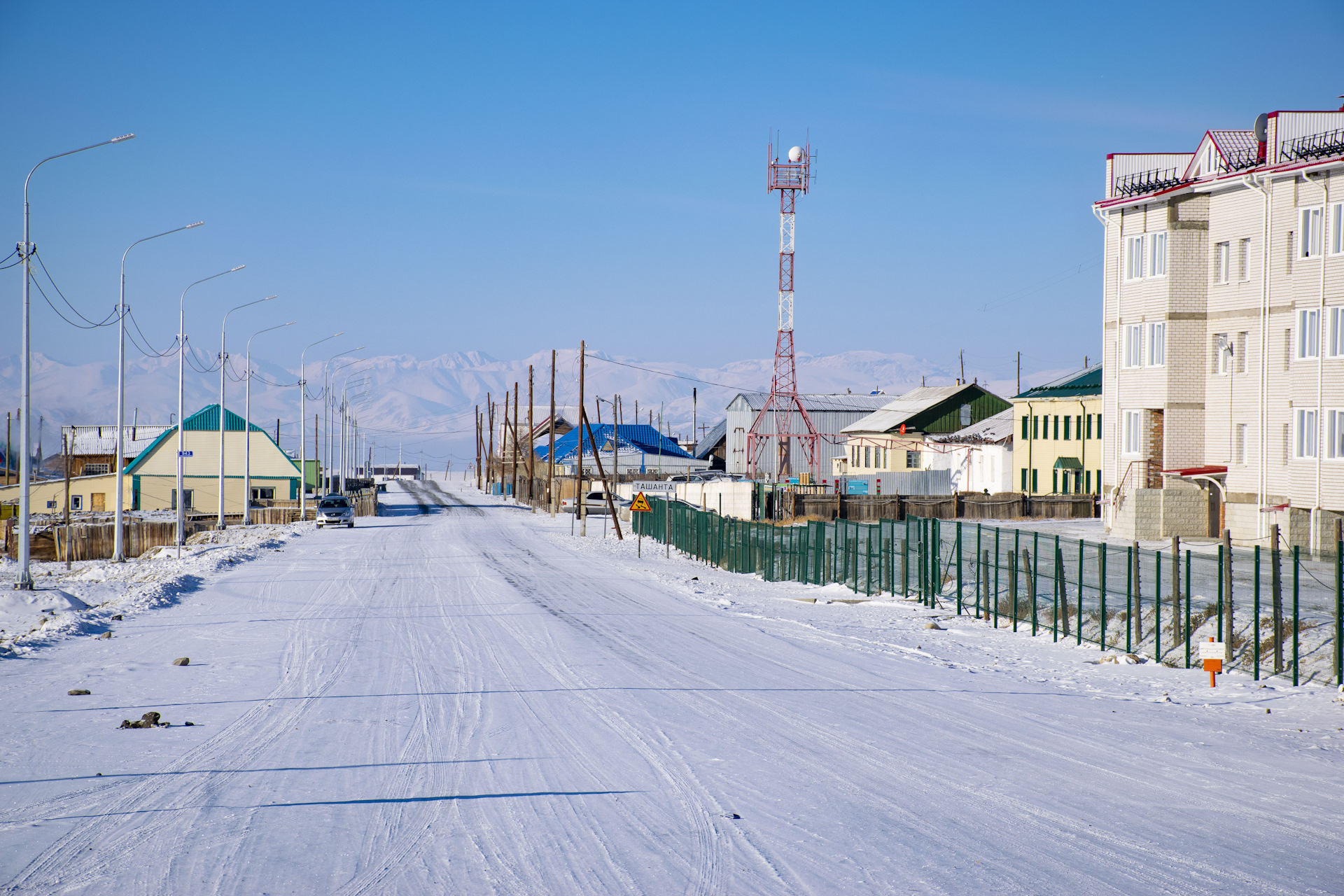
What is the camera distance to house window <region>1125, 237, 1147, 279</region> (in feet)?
127

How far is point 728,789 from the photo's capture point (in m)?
8.84

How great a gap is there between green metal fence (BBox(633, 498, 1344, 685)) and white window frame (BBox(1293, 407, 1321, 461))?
2.93 m

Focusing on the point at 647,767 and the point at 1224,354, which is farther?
the point at 1224,354

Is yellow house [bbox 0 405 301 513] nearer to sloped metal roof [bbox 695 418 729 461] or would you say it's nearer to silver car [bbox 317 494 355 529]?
silver car [bbox 317 494 355 529]

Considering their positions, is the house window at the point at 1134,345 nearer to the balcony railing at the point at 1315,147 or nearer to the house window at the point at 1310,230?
the house window at the point at 1310,230

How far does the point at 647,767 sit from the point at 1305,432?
28994 millimetres

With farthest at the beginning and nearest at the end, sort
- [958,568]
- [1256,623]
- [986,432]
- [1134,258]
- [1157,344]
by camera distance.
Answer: [986,432] < [1134,258] < [1157,344] < [958,568] < [1256,623]

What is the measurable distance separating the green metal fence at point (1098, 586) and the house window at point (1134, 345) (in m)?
8.00

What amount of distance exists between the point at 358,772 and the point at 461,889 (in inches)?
119

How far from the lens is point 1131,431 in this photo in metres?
39.3

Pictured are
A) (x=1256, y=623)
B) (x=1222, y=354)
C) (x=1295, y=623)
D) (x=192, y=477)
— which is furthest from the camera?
(x=192, y=477)

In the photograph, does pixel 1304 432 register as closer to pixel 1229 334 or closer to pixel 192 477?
pixel 1229 334

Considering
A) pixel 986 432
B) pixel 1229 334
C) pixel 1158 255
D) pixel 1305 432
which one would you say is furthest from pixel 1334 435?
pixel 986 432

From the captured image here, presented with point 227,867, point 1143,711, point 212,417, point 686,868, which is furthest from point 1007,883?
point 212,417
